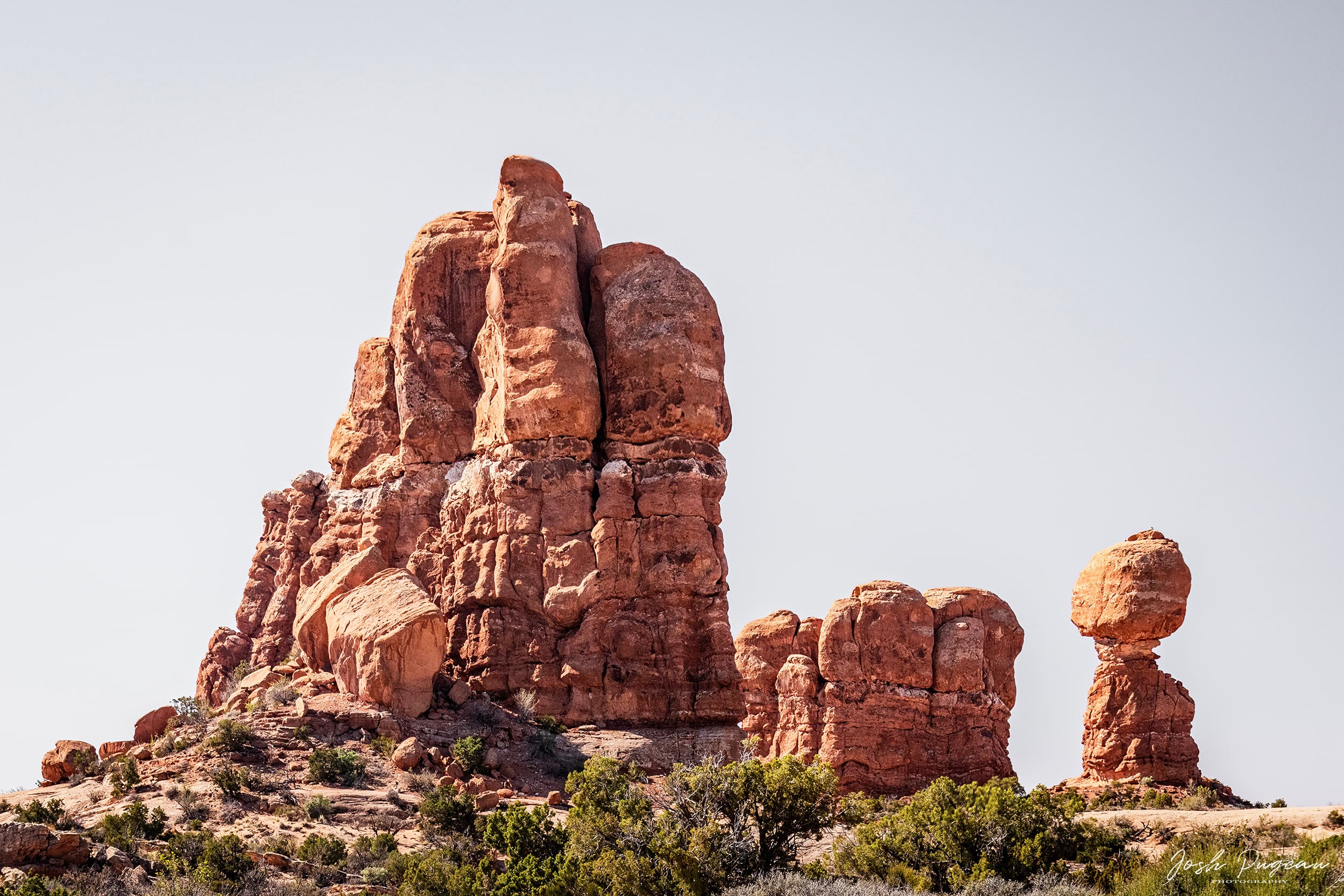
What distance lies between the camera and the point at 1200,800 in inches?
1740

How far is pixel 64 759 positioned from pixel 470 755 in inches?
324

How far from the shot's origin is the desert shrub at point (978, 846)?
108 feet

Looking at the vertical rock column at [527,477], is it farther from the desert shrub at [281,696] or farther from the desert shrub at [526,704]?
the desert shrub at [281,696]

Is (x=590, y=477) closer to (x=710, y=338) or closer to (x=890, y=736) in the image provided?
(x=710, y=338)

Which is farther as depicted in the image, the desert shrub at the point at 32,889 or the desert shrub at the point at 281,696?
the desert shrub at the point at 281,696

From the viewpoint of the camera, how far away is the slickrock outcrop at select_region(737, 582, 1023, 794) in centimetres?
5444

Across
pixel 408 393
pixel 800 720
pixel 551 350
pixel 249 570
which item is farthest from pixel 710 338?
pixel 249 570

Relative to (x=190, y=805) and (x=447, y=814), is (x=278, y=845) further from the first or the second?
(x=447, y=814)

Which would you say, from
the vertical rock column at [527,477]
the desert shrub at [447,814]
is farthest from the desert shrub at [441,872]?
the vertical rock column at [527,477]

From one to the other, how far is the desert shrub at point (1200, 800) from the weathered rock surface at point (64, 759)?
23.8 metres

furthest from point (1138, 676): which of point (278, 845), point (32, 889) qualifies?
point (32, 889)

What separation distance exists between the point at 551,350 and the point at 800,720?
49.9ft

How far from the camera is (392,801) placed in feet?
122

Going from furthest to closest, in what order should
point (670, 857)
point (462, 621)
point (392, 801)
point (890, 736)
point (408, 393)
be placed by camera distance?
1. point (890, 736)
2. point (408, 393)
3. point (462, 621)
4. point (392, 801)
5. point (670, 857)
